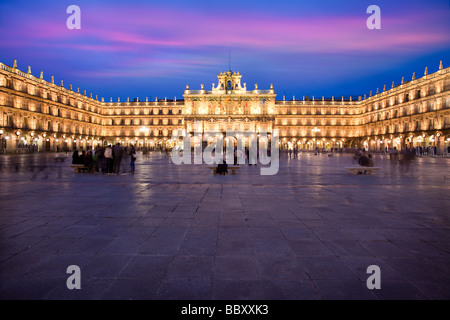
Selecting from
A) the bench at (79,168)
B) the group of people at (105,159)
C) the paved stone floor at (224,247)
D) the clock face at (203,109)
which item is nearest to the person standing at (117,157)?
the group of people at (105,159)

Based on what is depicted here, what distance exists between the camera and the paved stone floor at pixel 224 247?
2527mm

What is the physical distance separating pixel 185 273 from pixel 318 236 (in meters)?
2.08

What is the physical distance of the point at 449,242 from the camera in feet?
12.1

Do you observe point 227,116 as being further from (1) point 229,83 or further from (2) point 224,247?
(2) point 224,247

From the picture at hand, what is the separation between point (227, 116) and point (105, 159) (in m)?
51.8

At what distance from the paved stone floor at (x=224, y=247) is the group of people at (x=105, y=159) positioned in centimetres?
570

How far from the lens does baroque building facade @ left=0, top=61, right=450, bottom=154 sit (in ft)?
131

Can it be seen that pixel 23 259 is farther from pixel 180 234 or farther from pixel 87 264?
pixel 180 234

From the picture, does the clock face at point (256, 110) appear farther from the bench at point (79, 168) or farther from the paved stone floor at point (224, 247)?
the paved stone floor at point (224, 247)

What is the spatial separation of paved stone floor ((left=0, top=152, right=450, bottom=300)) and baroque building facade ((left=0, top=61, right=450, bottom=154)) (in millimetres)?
39338

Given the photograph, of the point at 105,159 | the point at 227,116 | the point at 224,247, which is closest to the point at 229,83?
the point at 227,116

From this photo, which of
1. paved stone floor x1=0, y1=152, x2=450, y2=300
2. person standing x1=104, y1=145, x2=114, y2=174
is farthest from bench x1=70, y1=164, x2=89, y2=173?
paved stone floor x1=0, y1=152, x2=450, y2=300
